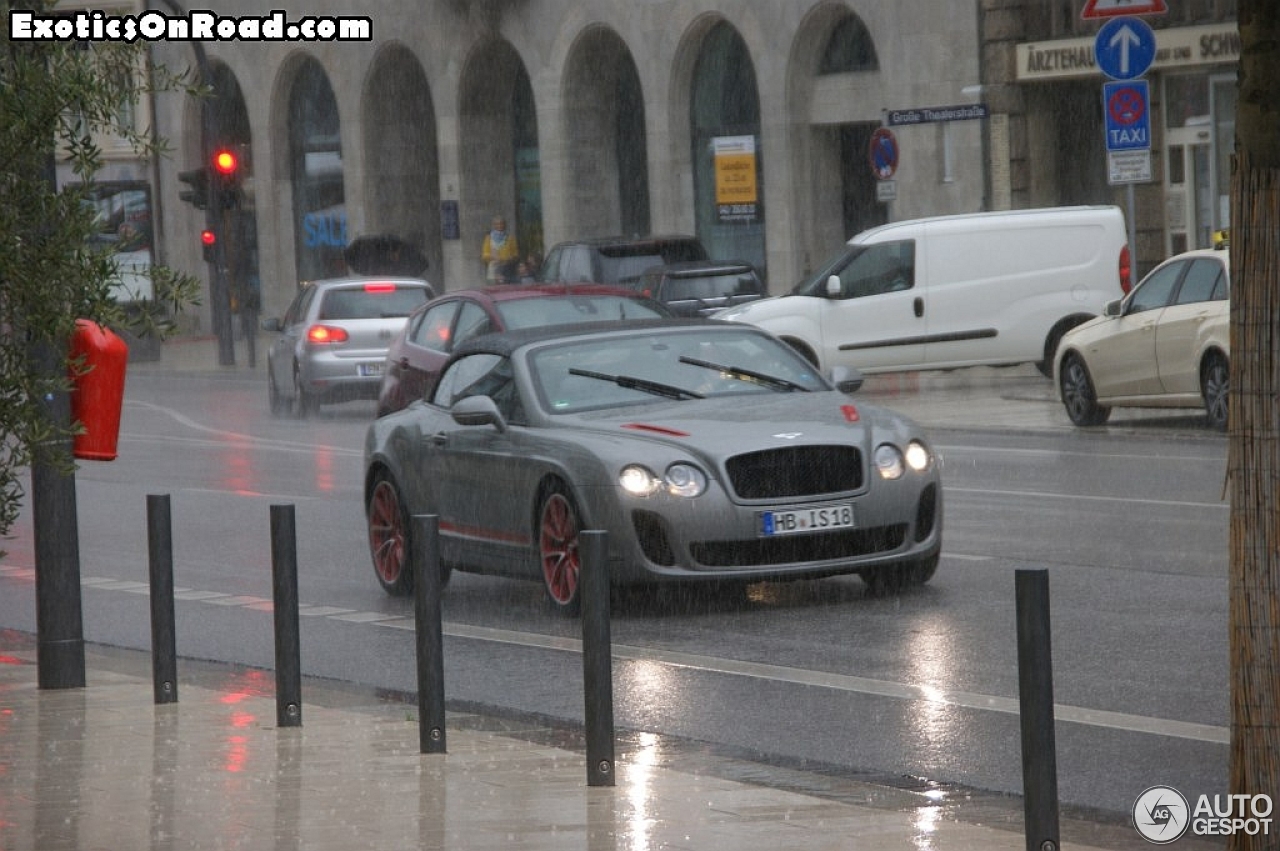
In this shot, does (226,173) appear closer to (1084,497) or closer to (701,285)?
(701,285)

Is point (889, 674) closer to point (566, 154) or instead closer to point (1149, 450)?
point (1149, 450)

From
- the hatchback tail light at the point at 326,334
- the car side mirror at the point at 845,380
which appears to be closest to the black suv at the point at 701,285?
the hatchback tail light at the point at 326,334

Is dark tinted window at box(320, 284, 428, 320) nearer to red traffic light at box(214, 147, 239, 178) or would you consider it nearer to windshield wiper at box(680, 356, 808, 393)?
red traffic light at box(214, 147, 239, 178)

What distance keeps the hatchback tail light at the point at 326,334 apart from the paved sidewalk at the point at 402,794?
18884mm

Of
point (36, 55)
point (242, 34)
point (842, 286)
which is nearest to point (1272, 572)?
point (36, 55)

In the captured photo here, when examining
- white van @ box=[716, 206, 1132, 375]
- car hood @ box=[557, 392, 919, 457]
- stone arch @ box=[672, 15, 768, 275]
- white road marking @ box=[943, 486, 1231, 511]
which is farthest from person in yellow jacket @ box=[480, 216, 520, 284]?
car hood @ box=[557, 392, 919, 457]

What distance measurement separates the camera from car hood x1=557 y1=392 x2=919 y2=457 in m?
11.6

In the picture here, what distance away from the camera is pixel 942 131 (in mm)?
35531

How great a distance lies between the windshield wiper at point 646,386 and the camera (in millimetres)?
12555

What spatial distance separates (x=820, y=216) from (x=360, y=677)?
1179 inches

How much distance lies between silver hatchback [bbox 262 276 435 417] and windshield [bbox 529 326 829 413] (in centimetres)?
1507

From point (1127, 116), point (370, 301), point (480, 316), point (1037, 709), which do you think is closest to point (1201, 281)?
point (1127, 116)

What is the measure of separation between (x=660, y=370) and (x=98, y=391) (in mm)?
4388

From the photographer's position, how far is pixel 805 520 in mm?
11445
